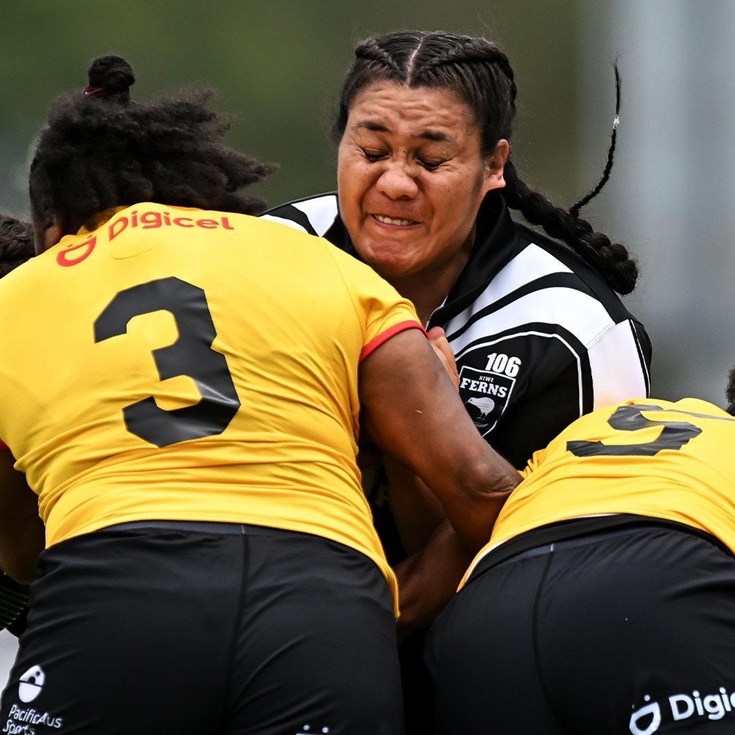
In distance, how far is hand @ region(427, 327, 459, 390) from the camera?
3.16m

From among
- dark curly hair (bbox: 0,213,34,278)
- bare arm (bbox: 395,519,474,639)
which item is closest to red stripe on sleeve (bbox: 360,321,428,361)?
bare arm (bbox: 395,519,474,639)

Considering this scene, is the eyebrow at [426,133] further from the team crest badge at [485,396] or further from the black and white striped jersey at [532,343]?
the team crest badge at [485,396]

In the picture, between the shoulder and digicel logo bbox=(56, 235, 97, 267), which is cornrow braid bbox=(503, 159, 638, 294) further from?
digicel logo bbox=(56, 235, 97, 267)

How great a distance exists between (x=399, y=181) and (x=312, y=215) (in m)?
0.41

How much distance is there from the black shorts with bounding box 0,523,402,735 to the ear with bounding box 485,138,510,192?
1460 mm

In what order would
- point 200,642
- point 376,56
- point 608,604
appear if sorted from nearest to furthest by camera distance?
1. point 200,642
2. point 608,604
3. point 376,56

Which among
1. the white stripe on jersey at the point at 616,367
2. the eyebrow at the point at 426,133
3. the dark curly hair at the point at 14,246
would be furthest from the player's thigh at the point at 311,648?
the dark curly hair at the point at 14,246

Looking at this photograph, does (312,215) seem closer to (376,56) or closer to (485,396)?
(376,56)

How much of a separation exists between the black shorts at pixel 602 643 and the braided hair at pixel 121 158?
1.00m

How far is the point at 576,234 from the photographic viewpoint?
13.2 ft

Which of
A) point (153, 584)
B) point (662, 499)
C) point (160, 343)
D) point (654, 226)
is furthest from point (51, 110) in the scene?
point (654, 226)

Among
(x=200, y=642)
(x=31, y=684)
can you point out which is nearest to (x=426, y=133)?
(x=200, y=642)

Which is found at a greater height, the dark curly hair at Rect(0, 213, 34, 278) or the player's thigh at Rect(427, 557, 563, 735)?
the dark curly hair at Rect(0, 213, 34, 278)

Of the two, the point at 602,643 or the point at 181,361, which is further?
the point at 181,361
